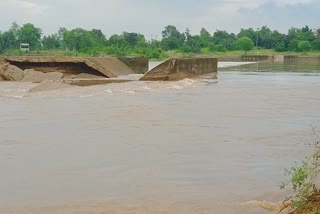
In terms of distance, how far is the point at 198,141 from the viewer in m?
7.49

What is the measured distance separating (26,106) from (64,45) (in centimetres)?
6714

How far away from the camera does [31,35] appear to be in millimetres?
79062

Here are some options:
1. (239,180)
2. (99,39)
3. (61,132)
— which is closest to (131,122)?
(61,132)

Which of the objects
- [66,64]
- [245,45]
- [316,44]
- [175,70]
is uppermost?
[316,44]

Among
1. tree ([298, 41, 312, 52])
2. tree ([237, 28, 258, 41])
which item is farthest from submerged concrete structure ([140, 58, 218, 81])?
tree ([237, 28, 258, 41])

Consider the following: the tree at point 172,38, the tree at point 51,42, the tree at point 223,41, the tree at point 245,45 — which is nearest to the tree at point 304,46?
the tree at point 245,45

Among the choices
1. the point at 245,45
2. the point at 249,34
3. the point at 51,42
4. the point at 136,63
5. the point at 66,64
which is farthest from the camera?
the point at 249,34

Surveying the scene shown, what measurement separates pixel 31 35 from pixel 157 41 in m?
22.7

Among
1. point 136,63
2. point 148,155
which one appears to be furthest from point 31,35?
point 148,155

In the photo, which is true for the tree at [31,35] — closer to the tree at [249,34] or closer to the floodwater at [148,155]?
the tree at [249,34]

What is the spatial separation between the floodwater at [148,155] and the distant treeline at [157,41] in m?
46.9

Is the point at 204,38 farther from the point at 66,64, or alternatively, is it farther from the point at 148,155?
the point at 148,155

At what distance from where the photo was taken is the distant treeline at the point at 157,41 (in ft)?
222

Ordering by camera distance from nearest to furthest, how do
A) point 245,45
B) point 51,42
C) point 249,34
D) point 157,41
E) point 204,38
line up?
point 51,42 → point 157,41 → point 245,45 → point 204,38 → point 249,34
